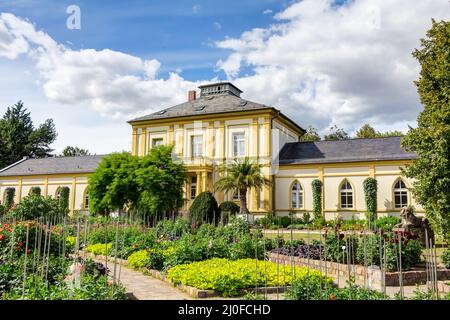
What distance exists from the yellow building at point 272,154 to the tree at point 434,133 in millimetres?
13782

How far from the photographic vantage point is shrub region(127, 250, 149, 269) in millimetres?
10539

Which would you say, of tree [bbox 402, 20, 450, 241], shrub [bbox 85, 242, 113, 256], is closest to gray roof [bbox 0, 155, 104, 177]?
shrub [bbox 85, 242, 113, 256]

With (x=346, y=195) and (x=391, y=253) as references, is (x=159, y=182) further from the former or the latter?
(x=391, y=253)

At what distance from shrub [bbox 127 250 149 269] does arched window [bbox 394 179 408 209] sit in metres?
20.9

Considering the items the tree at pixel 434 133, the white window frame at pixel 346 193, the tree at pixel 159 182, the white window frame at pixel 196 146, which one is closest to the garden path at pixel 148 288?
the tree at pixel 434 133

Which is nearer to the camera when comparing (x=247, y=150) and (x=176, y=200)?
(x=176, y=200)

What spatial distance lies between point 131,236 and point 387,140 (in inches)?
874

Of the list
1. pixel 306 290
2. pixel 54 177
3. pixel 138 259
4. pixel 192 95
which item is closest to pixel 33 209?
pixel 138 259

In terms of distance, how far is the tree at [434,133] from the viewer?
489 inches

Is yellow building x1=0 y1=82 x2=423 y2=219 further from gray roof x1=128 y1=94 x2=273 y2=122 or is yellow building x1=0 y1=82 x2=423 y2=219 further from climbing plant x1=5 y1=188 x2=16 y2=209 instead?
climbing plant x1=5 y1=188 x2=16 y2=209

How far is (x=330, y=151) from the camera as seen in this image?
30609mm
